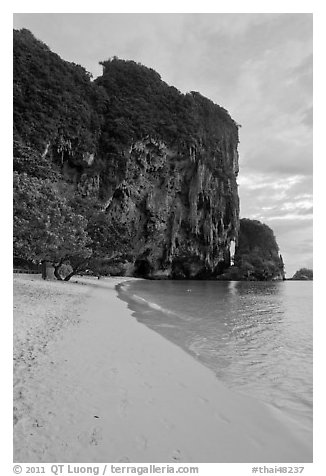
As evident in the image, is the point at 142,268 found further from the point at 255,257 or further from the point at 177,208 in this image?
the point at 255,257

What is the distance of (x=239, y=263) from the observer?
67.5 meters

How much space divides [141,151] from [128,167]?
11.3 ft

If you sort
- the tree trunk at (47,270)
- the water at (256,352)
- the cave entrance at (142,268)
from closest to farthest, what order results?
the water at (256,352) < the tree trunk at (47,270) < the cave entrance at (142,268)

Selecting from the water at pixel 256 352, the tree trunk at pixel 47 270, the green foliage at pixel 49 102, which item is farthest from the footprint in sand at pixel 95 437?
Result: the green foliage at pixel 49 102

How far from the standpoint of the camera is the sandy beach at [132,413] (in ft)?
8.69

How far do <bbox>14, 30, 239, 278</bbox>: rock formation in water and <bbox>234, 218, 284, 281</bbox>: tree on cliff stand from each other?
6471 millimetres

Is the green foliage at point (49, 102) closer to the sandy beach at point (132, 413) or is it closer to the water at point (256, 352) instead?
the water at point (256, 352)

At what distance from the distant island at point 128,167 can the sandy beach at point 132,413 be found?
8370mm

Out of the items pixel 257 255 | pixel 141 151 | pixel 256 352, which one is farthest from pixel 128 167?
pixel 257 255

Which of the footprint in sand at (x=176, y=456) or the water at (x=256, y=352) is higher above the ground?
the footprint in sand at (x=176, y=456)
